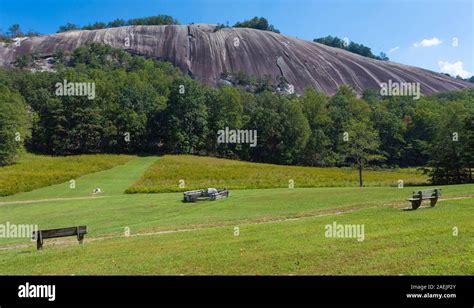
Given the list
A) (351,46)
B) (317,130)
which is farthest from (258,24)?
(317,130)

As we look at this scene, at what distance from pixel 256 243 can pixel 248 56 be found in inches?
4357

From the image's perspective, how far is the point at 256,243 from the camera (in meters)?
12.2

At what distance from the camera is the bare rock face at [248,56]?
116m

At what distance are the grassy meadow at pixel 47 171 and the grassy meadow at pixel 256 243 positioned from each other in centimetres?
1925

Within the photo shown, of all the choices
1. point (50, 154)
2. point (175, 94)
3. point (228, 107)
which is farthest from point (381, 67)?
point (50, 154)

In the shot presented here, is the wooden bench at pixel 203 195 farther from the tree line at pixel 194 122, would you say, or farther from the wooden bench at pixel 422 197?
the tree line at pixel 194 122

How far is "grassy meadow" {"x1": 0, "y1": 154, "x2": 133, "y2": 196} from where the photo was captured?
4250 cm

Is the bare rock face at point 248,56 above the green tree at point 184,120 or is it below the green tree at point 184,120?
above

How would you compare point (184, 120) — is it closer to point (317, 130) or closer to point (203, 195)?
point (317, 130)

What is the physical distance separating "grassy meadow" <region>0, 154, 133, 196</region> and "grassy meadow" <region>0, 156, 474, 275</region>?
19247 millimetres

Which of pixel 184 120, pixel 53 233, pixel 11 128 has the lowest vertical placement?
pixel 53 233

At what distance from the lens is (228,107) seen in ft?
284
